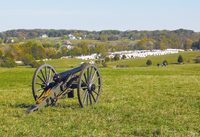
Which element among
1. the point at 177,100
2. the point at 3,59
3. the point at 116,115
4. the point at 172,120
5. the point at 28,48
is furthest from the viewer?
the point at 28,48

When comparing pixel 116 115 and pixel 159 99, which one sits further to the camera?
pixel 159 99

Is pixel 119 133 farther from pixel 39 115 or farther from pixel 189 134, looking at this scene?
pixel 39 115

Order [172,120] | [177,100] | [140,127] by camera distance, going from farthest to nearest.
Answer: [177,100] < [172,120] < [140,127]

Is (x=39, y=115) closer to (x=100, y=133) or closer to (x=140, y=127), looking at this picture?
(x=100, y=133)

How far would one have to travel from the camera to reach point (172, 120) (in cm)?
759

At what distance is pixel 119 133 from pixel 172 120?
7.00 ft

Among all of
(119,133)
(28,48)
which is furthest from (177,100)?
(28,48)

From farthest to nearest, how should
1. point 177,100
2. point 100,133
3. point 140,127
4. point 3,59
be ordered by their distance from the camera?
point 3,59, point 177,100, point 140,127, point 100,133

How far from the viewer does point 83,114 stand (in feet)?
27.1

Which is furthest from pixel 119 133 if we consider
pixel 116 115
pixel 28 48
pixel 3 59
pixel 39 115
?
pixel 28 48

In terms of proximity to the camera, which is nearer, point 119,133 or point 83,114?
point 119,133

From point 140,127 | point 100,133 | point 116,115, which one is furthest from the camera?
point 116,115

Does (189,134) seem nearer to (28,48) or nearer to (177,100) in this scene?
(177,100)

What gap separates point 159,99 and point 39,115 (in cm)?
595
